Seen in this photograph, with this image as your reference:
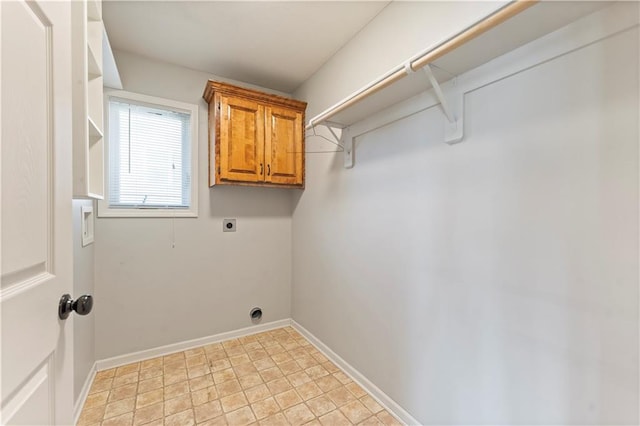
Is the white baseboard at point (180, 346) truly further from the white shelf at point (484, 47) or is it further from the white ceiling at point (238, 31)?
the white ceiling at point (238, 31)

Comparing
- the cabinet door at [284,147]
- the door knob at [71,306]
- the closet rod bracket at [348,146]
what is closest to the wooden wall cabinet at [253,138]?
the cabinet door at [284,147]

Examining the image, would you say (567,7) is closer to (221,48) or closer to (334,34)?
(334,34)

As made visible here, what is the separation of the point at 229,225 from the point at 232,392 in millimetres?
1348

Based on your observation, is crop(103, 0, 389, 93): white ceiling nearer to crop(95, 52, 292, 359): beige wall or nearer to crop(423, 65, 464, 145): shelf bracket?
crop(95, 52, 292, 359): beige wall

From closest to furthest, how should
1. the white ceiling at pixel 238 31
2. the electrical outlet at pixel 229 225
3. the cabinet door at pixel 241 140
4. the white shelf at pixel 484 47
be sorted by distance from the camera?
the white shelf at pixel 484 47 → the white ceiling at pixel 238 31 → the cabinet door at pixel 241 140 → the electrical outlet at pixel 229 225

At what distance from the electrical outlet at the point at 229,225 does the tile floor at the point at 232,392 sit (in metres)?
1.05

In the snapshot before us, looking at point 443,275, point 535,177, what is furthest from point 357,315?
point 535,177

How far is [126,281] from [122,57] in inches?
69.4

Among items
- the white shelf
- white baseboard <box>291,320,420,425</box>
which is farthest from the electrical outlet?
the white shelf

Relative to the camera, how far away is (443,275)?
143 cm

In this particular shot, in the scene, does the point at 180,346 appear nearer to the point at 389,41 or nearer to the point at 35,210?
the point at 35,210

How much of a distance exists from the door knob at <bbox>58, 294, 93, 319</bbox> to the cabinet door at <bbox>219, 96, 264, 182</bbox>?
62.4 inches

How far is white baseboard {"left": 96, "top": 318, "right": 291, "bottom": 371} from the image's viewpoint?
217 centimetres

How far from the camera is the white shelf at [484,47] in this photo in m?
0.92
